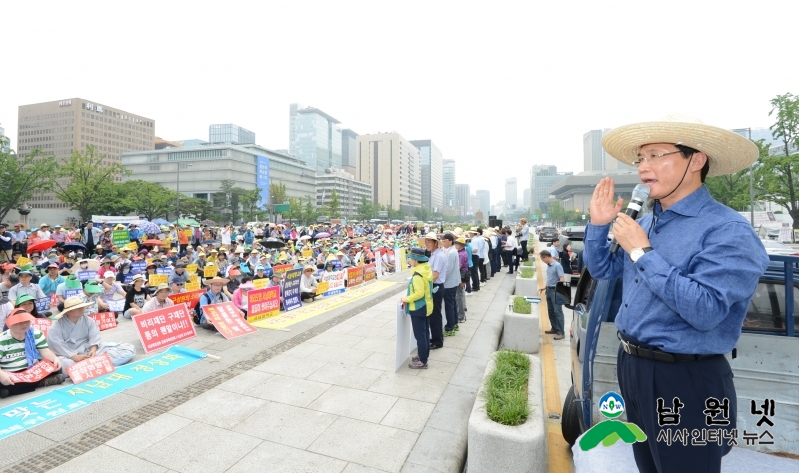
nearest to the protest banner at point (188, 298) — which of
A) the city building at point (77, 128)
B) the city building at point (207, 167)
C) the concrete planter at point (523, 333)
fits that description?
the concrete planter at point (523, 333)

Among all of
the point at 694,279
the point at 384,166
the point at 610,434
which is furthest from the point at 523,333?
the point at 384,166

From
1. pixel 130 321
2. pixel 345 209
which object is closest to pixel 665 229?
pixel 130 321

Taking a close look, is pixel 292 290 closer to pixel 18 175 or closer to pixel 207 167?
pixel 18 175

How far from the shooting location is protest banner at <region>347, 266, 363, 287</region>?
46.9 ft

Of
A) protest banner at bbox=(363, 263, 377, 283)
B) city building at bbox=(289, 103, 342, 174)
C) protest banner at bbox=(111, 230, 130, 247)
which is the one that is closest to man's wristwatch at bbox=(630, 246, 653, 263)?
protest banner at bbox=(363, 263, 377, 283)

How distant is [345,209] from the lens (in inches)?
5320

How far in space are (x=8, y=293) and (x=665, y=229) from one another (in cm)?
1168

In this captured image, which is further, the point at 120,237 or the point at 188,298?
the point at 120,237

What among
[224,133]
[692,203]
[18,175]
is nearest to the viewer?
[692,203]

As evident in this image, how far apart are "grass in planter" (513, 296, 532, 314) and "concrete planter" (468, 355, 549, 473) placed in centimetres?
406

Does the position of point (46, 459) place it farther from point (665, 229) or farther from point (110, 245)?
point (110, 245)

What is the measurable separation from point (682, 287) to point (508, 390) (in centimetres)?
264

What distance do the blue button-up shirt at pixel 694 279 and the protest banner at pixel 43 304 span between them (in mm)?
11233

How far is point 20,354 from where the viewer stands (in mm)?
5445
